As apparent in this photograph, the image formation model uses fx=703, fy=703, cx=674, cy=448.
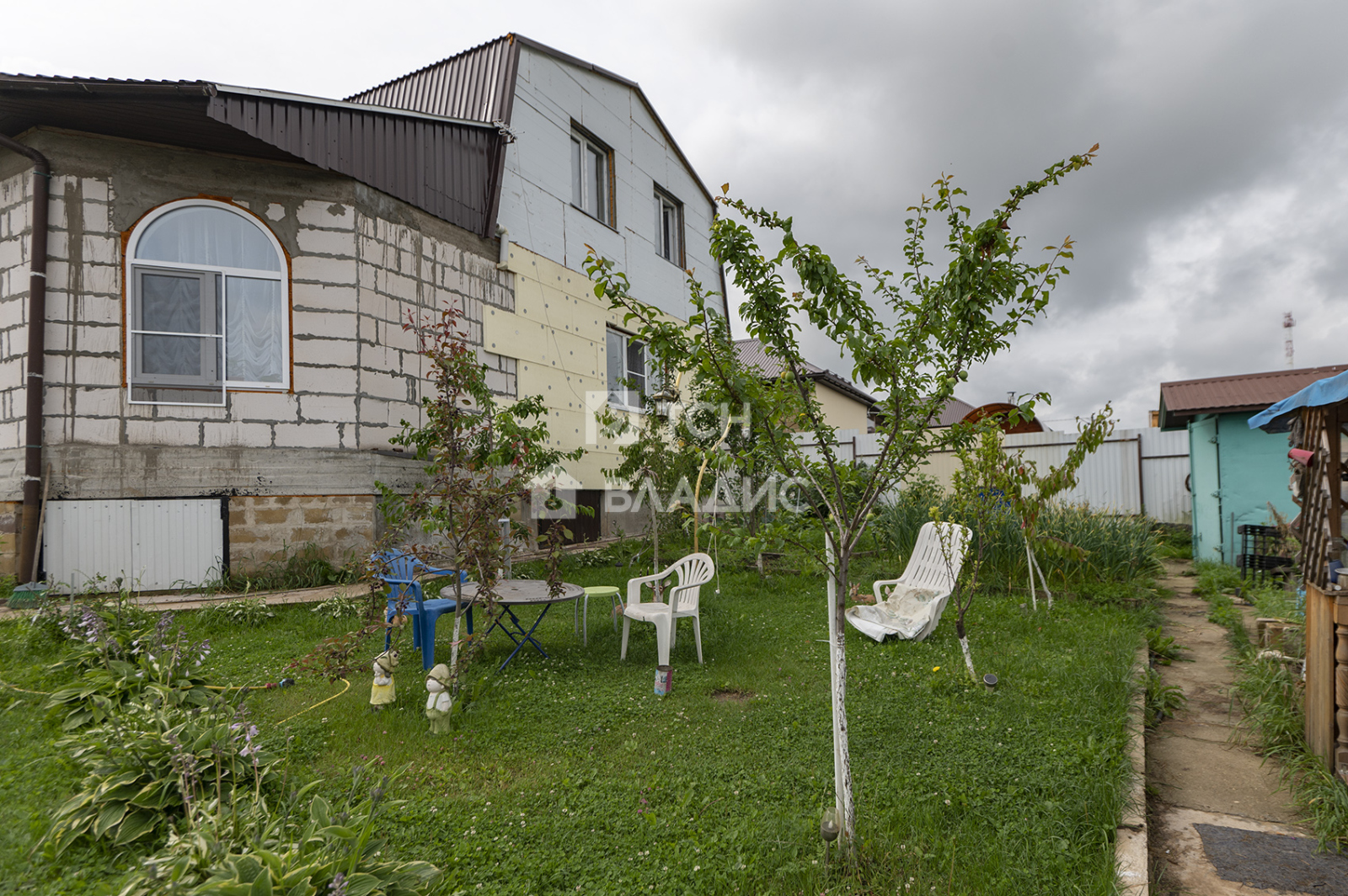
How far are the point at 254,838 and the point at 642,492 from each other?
6.53 metres

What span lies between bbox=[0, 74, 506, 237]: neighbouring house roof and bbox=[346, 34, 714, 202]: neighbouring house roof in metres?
0.69

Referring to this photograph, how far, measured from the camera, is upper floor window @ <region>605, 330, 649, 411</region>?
1118 cm

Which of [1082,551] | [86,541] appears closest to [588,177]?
[86,541]

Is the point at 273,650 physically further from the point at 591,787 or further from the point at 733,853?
the point at 733,853

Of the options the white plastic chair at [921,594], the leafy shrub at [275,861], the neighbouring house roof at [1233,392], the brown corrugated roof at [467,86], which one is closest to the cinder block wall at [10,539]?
the leafy shrub at [275,861]

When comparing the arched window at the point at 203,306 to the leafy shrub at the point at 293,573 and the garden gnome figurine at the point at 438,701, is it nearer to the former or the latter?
the leafy shrub at the point at 293,573

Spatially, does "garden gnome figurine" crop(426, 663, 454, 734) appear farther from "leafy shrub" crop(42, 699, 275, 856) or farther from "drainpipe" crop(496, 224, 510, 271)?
"drainpipe" crop(496, 224, 510, 271)

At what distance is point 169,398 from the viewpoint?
21.6ft

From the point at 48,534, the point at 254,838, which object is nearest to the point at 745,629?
the point at 254,838

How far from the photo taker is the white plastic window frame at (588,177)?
10.6 meters

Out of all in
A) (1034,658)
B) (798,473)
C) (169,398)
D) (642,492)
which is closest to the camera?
(798,473)

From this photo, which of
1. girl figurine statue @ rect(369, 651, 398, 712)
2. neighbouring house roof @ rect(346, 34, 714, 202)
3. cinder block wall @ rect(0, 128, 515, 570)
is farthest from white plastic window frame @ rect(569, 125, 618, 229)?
girl figurine statue @ rect(369, 651, 398, 712)

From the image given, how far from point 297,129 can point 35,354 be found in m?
3.00

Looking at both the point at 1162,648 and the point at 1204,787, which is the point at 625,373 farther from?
the point at 1204,787
